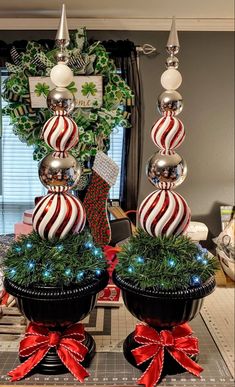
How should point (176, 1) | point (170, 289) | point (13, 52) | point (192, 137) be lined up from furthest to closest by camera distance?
point (192, 137), point (13, 52), point (176, 1), point (170, 289)

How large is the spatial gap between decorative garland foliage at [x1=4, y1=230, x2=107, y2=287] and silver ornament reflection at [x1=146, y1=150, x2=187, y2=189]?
0.21 m

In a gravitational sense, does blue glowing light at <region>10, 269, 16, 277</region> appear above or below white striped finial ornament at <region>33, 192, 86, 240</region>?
below

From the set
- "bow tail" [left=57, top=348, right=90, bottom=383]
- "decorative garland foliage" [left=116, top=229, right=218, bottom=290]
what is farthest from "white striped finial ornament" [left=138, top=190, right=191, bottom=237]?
"bow tail" [left=57, top=348, right=90, bottom=383]

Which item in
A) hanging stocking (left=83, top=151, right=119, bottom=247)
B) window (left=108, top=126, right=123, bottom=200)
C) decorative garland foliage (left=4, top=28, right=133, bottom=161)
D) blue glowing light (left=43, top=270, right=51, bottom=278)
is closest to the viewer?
blue glowing light (left=43, top=270, right=51, bottom=278)

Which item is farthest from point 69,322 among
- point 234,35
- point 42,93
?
point 234,35

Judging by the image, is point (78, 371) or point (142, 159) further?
point (142, 159)

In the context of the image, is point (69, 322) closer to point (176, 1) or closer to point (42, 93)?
point (42, 93)

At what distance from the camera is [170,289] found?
73 centimetres

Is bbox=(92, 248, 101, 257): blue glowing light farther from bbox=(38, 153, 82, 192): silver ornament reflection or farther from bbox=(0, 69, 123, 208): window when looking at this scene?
bbox=(0, 69, 123, 208): window

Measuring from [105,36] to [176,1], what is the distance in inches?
20.6

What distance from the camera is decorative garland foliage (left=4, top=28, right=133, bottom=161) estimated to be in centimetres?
172

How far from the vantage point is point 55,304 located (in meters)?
0.74

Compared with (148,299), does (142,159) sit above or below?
above

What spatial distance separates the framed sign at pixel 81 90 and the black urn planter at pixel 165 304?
1156 mm
